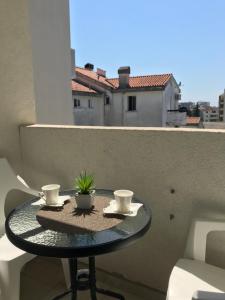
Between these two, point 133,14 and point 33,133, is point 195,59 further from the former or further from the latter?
point 33,133

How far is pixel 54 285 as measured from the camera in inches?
83.3

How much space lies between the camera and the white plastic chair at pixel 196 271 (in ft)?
4.00

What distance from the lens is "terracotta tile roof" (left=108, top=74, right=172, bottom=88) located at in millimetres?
16938

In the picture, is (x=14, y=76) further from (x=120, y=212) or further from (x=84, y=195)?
(x=120, y=212)

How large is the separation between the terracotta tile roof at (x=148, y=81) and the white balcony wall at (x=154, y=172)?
606 inches

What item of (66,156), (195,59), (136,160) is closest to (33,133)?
(66,156)

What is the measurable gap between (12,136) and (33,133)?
0.20 m

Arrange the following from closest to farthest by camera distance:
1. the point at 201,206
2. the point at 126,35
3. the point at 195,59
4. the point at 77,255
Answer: the point at 77,255, the point at 201,206, the point at 126,35, the point at 195,59

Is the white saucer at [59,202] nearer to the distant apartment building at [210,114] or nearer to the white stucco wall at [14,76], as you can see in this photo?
the white stucco wall at [14,76]

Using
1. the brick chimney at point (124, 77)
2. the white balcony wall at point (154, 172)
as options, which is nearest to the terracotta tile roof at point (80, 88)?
the brick chimney at point (124, 77)

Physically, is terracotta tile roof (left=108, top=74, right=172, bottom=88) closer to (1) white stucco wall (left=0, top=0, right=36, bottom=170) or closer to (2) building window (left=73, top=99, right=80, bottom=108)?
(2) building window (left=73, top=99, right=80, bottom=108)

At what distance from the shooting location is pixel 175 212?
5.76 ft

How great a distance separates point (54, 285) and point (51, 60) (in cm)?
306

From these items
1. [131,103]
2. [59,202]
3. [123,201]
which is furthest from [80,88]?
[123,201]
